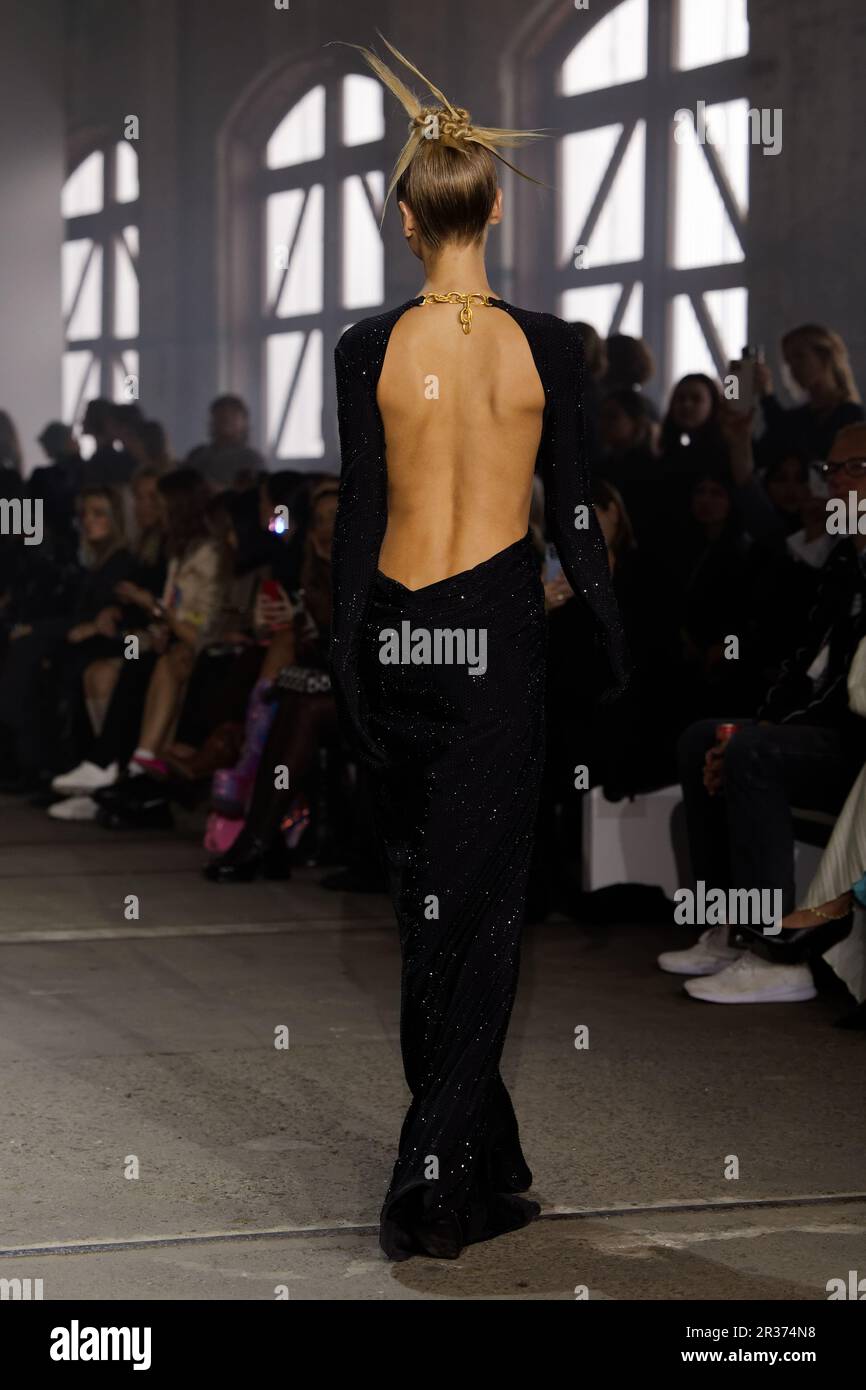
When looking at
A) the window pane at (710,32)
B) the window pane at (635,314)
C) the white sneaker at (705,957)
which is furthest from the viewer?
the window pane at (635,314)

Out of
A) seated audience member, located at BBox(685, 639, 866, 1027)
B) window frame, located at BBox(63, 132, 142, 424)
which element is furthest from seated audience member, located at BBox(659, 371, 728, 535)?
window frame, located at BBox(63, 132, 142, 424)

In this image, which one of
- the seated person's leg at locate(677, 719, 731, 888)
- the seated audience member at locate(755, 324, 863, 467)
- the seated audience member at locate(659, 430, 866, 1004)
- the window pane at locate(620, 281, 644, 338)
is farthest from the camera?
the window pane at locate(620, 281, 644, 338)

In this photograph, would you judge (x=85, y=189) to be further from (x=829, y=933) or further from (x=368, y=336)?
(x=368, y=336)

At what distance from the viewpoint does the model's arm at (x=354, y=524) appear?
2.96 m

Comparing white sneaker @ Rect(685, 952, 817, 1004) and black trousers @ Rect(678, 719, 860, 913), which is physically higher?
black trousers @ Rect(678, 719, 860, 913)

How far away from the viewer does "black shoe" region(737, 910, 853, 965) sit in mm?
4609

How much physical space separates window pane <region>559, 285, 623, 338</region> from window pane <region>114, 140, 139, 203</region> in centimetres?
394

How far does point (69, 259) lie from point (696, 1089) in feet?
35.1

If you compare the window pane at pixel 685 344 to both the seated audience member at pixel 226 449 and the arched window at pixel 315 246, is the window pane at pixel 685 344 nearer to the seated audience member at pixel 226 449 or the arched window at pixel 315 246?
the seated audience member at pixel 226 449

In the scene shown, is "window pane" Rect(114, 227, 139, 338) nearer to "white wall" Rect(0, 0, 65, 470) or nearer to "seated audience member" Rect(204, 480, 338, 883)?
"white wall" Rect(0, 0, 65, 470)

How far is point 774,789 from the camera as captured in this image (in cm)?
480

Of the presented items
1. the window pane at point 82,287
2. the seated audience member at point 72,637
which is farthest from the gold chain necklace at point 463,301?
the window pane at point 82,287

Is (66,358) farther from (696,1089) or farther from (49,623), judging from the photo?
(696,1089)

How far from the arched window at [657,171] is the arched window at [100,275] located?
3740 mm
